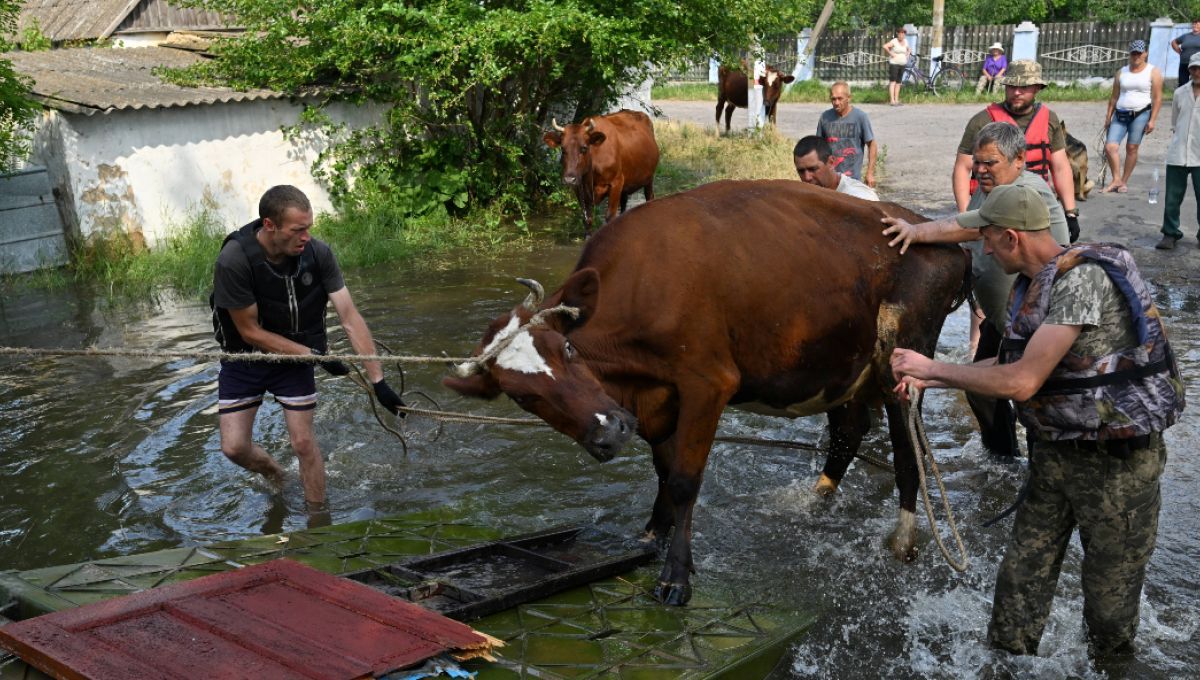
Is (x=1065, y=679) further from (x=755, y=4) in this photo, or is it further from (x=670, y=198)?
(x=755, y=4)

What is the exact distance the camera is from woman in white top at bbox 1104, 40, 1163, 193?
13773 millimetres

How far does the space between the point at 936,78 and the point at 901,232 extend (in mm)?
28169

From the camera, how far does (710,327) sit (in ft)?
16.7

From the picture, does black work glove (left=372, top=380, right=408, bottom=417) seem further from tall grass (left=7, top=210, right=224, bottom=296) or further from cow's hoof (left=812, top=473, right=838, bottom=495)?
tall grass (left=7, top=210, right=224, bottom=296)

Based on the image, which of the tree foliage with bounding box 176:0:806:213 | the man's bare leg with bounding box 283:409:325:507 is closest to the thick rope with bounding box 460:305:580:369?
the man's bare leg with bounding box 283:409:325:507

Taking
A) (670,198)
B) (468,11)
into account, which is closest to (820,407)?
(670,198)

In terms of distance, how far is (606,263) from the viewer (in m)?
5.18

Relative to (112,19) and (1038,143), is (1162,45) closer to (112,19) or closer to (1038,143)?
(112,19)

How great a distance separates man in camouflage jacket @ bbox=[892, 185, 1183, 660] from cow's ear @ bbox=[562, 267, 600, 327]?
136 cm

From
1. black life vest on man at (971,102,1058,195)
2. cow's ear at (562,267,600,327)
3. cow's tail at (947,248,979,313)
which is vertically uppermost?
black life vest on man at (971,102,1058,195)

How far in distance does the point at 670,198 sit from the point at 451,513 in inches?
80.8

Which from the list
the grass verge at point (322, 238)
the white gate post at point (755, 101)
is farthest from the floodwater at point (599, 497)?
the white gate post at point (755, 101)

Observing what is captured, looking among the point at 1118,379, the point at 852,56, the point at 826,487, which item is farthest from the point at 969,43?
the point at 1118,379

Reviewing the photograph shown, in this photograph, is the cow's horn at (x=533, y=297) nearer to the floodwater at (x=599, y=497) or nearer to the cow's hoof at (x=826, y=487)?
the floodwater at (x=599, y=497)
